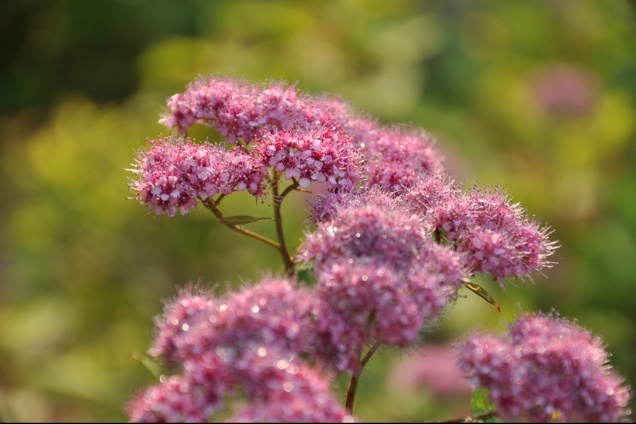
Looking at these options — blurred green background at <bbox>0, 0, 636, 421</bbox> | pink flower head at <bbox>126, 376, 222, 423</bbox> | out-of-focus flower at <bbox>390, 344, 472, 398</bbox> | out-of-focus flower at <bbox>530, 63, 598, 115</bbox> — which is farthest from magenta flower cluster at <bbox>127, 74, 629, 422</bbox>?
out-of-focus flower at <bbox>530, 63, 598, 115</bbox>

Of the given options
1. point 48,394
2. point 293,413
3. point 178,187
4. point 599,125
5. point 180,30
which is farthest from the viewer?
point 180,30

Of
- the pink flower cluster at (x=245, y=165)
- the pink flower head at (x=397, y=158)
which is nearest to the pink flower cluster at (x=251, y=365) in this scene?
the pink flower cluster at (x=245, y=165)

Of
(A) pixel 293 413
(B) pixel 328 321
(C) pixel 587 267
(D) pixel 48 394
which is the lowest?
(A) pixel 293 413

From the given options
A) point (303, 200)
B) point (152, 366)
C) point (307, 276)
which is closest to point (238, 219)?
point (307, 276)

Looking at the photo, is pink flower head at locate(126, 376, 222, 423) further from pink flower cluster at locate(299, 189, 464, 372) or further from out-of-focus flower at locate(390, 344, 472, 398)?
out-of-focus flower at locate(390, 344, 472, 398)

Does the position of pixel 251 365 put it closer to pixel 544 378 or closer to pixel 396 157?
pixel 544 378

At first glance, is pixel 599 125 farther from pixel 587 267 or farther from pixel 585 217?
pixel 587 267

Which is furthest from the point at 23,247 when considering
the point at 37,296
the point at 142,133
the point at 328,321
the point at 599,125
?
the point at 328,321
